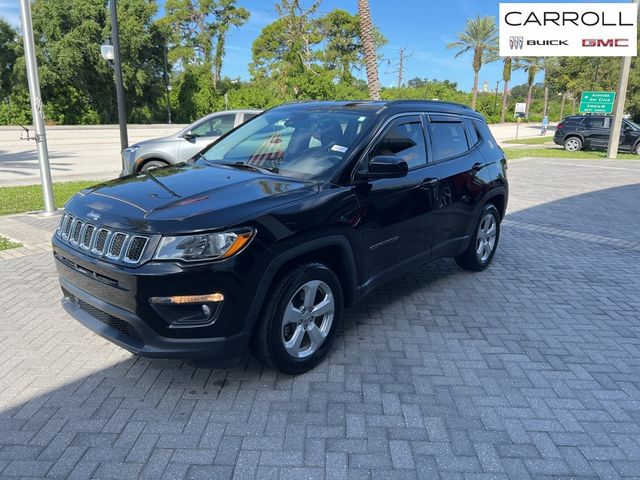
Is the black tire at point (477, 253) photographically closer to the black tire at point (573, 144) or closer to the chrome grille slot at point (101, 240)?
the chrome grille slot at point (101, 240)

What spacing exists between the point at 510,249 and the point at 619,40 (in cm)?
1727

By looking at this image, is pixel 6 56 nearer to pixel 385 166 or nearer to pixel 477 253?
pixel 477 253

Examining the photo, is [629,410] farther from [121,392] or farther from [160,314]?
[121,392]

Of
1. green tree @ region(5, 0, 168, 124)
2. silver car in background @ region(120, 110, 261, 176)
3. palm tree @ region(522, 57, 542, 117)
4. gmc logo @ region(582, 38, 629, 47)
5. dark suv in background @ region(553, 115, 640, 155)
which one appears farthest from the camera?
palm tree @ region(522, 57, 542, 117)

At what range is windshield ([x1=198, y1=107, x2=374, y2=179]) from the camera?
11.8ft

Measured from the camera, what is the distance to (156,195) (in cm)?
306

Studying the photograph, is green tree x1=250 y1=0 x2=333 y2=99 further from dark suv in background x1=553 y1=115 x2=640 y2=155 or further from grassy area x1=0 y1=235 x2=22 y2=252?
grassy area x1=0 y1=235 x2=22 y2=252

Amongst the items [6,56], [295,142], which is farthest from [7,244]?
[6,56]

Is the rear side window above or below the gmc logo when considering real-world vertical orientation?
below

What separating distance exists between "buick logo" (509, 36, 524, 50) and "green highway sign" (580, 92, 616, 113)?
974 centimetres

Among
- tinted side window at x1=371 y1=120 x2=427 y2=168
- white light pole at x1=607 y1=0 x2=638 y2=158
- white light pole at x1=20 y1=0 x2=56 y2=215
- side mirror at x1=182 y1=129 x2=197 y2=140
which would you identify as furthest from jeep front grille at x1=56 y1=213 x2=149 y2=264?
white light pole at x1=607 y1=0 x2=638 y2=158

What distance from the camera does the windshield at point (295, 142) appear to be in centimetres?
361

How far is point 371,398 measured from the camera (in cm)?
311

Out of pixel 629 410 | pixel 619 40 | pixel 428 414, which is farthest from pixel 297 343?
pixel 619 40
